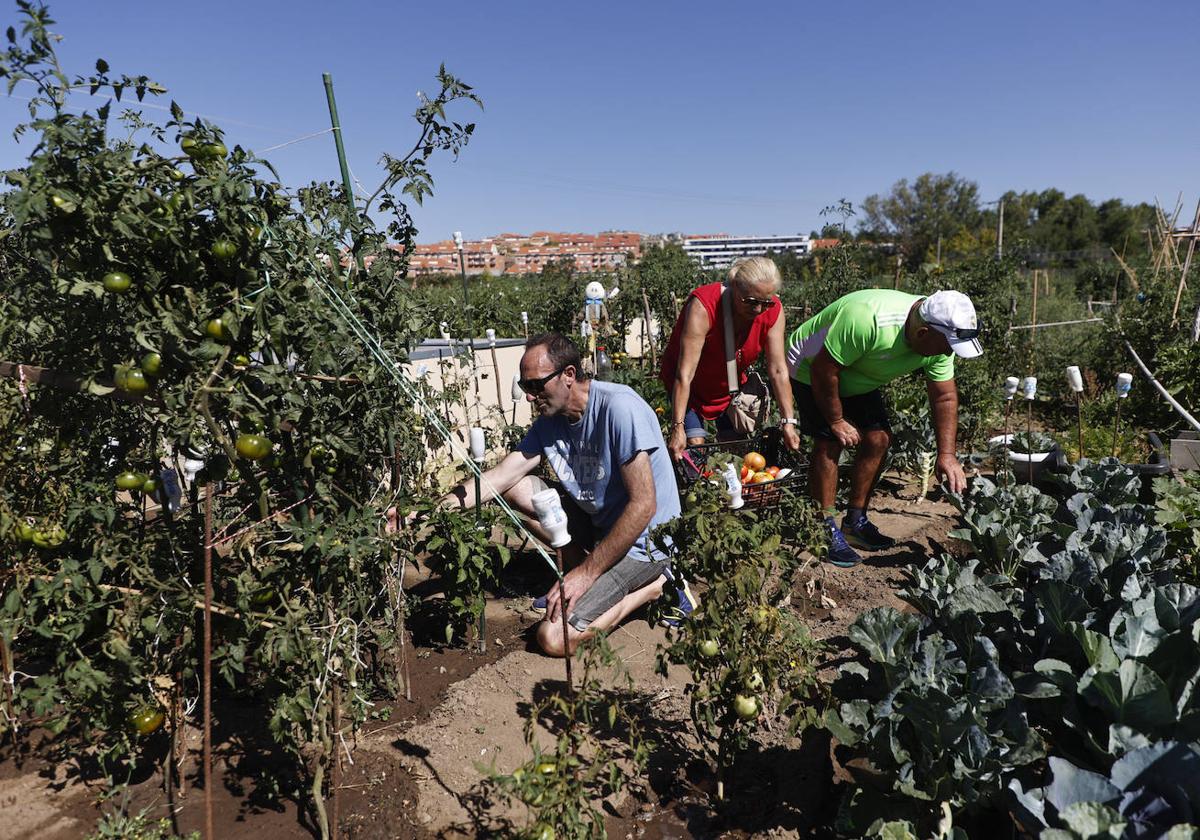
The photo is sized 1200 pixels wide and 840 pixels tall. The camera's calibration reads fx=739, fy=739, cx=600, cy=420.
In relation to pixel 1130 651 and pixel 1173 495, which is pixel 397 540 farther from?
pixel 1173 495

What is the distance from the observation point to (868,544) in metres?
4.24

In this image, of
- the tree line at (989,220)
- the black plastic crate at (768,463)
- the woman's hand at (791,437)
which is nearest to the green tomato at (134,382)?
the black plastic crate at (768,463)

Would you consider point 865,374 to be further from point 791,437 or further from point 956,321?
point 956,321

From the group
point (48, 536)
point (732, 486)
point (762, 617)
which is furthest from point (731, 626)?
point (48, 536)

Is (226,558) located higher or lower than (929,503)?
higher

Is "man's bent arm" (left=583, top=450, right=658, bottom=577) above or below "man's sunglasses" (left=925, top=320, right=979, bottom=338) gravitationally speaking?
below

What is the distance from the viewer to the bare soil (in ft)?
7.21

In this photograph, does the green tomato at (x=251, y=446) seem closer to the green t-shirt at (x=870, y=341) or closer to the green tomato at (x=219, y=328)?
the green tomato at (x=219, y=328)

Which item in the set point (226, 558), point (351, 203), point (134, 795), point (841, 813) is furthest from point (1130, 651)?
point (134, 795)

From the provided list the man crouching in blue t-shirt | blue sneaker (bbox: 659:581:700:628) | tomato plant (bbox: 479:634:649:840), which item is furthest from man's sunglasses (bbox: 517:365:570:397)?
tomato plant (bbox: 479:634:649:840)

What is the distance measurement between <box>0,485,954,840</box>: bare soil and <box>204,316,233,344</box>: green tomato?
1358 mm

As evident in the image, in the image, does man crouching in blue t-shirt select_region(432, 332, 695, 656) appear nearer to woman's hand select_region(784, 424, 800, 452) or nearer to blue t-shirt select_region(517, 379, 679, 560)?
blue t-shirt select_region(517, 379, 679, 560)

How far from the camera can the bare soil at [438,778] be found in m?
2.20

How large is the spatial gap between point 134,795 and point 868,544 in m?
3.59
